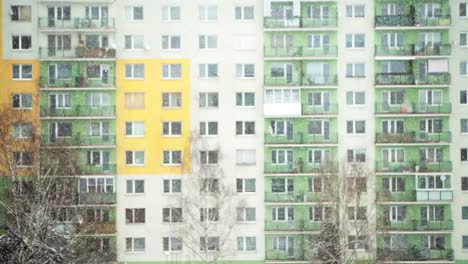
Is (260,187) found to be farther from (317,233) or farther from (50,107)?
(50,107)

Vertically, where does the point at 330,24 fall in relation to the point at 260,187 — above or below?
above

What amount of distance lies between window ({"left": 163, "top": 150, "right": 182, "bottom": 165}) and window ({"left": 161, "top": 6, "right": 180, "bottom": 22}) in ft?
29.3

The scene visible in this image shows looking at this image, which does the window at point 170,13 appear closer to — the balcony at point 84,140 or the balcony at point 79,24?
the balcony at point 79,24

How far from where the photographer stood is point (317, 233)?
59.4 m

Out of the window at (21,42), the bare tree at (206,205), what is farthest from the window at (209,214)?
the window at (21,42)

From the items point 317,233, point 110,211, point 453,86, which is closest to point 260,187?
point 317,233

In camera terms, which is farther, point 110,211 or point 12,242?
point 110,211

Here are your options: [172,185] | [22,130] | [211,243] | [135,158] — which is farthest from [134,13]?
[211,243]

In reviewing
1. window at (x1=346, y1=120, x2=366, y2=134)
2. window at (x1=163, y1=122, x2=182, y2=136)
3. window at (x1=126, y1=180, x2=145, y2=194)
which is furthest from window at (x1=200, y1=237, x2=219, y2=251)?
window at (x1=346, y1=120, x2=366, y2=134)

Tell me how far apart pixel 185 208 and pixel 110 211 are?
515 cm

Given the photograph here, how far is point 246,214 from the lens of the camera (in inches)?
2399

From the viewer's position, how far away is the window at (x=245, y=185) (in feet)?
200

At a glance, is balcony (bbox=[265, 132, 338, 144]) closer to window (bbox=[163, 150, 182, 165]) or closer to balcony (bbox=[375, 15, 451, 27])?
window (bbox=[163, 150, 182, 165])

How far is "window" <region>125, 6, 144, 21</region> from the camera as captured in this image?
60.9 meters
